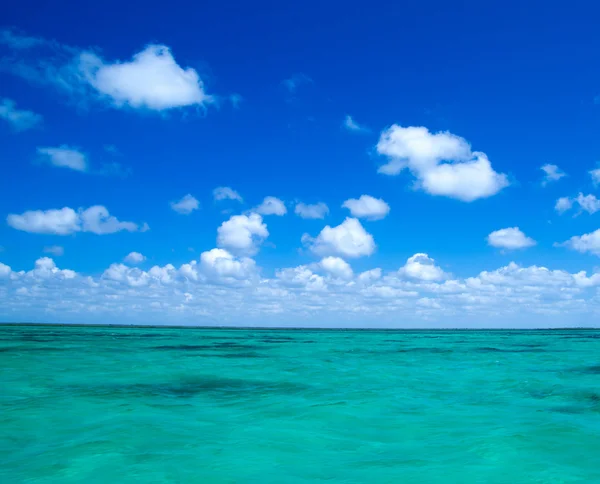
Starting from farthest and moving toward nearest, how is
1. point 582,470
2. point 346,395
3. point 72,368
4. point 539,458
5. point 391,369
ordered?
point 391,369 < point 72,368 < point 346,395 < point 539,458 < point 582,470

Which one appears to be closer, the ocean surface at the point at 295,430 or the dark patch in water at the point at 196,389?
the ocean surface at the point at 295,430

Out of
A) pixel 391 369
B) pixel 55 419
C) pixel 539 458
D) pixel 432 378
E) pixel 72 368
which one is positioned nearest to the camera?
pixel 539 458

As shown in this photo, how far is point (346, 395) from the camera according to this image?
782 inches

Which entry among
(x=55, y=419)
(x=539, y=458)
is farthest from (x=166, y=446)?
(x=539, y=458)

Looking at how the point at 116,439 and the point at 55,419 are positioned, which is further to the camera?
the point at 55,419

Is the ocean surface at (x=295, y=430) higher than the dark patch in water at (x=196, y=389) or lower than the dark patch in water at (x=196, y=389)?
higher

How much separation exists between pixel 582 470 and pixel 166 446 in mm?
10221

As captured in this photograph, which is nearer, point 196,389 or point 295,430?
point 295,430

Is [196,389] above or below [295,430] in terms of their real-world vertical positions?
below

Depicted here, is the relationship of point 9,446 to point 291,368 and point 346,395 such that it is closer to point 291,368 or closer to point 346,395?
point 346,395

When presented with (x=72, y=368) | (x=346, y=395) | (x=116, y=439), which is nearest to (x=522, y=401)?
(x=346, y=395)

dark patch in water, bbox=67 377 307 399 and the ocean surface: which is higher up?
the ocean surface

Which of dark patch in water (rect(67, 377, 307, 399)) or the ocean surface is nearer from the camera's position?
the ocean surface

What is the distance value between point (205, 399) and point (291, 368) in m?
13.7
